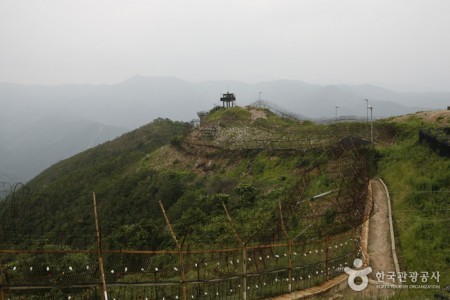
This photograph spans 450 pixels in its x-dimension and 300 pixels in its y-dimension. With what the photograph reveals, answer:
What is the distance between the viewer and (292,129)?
42312 mm

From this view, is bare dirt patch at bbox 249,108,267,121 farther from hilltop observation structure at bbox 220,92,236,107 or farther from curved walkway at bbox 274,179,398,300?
curved walkway at bbox 274,179,398,300

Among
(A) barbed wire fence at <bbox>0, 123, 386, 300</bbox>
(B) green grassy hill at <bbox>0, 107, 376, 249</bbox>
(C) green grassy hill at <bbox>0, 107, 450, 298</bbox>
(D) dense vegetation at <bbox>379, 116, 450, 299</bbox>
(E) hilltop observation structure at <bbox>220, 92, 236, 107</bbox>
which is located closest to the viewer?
(A) barbed wire fence at <bbox>0, 123, 386, 300</bbox>

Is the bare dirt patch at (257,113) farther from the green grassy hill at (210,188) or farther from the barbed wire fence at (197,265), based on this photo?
the barbed wire fence at (197,265)

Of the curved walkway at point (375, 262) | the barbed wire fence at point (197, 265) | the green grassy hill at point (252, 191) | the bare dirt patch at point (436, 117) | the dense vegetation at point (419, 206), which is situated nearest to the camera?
the barbed wire fence at point (197, 265)

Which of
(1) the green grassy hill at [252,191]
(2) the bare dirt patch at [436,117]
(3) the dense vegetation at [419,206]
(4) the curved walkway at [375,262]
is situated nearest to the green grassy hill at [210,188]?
(1) the green grassy hill at [252,191]

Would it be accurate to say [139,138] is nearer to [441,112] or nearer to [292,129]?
[292,129]

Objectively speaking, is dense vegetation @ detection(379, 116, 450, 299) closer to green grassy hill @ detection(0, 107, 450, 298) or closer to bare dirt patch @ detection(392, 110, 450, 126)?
green grassy hill @ detection(0, 107, 450, 298)

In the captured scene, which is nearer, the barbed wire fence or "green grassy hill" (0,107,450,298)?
the barbed wire fence

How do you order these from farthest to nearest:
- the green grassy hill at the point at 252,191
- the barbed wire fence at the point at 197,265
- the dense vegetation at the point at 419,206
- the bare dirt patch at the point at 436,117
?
the bare dirt patch at the point at 436,117
the green grassy hill at the point at 252,191
the dense vegetation at the point at 419,206
the barbed wire fence at the point at 197,265

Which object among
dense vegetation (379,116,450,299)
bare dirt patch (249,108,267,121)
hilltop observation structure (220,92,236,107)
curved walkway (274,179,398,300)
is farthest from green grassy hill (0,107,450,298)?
hilltop observation structure (220,92,236,107)

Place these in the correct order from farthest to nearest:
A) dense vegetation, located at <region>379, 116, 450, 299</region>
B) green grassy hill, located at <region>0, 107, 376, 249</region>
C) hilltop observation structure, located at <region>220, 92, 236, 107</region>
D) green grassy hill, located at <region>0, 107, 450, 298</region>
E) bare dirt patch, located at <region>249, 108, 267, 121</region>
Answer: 1. hilltop observation structure, located at <region>220, 92, 236, 107</region>
2. bare dirt patch, located at <region>249, 108, 267, 121</region>
3. green grassy hill, located at <region>0, 107, 376, 249</region>
4. green grassy hill, located at <region>0, 107, 450, 298</region>
5. dense vegetation, located at <region>379, 116, 450, 299</region>

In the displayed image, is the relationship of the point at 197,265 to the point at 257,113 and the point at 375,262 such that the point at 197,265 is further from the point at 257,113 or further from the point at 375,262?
the point at 257,113

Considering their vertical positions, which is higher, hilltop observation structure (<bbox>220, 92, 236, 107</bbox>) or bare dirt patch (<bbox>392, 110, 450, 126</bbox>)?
hilltop observation structure (<bbox>220, 92, 236, 107</bbox>)

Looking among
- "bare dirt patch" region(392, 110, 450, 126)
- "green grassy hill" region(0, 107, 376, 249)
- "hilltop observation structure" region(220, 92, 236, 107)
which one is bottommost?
"green grassy hill" region(0, 107, 376, 249)
